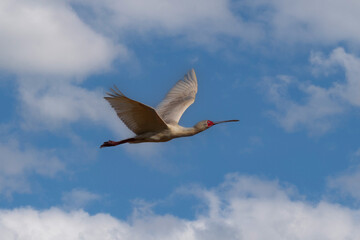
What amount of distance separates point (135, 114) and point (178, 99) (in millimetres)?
4237

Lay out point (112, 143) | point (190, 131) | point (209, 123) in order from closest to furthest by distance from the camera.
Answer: point (190, 131)
point (112, 143)
point (209, 123)

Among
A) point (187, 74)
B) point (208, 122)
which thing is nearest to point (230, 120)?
point (208, 122)

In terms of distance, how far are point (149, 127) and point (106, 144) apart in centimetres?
171

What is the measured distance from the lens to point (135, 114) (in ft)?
45.2

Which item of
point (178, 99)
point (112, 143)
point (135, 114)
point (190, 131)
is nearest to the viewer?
point (135, 114)

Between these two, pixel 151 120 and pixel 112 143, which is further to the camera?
pixel 112 143

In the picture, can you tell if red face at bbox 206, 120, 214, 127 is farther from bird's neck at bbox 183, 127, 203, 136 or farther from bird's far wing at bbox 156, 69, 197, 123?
bird's far wing at bbox 156, 69, 197, 123

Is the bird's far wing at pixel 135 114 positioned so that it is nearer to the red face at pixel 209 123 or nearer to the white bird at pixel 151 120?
the white bird at pixel 151 120

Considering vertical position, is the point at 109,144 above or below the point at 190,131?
below

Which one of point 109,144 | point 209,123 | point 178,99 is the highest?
point 178,99

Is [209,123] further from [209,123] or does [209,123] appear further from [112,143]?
[112,143]

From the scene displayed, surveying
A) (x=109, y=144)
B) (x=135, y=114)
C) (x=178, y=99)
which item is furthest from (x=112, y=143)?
(x=178, y=99)

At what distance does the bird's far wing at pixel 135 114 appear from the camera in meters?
13.0

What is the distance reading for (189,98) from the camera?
17.9m
